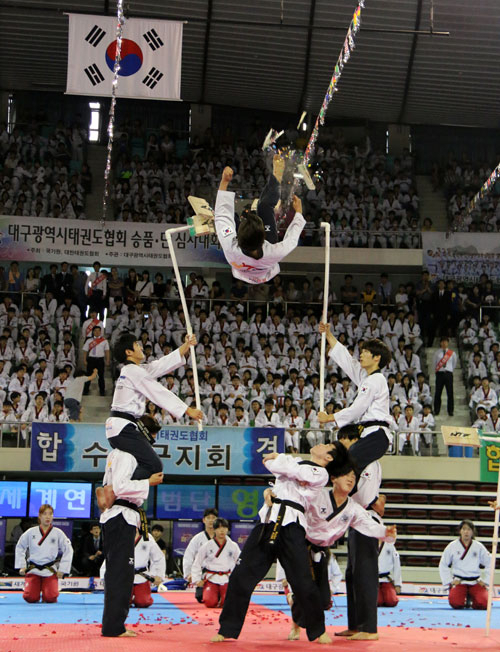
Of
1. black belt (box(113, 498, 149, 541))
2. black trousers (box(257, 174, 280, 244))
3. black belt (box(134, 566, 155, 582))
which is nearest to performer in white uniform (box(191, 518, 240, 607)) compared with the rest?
black belt (box(134, 566, 155, 582))

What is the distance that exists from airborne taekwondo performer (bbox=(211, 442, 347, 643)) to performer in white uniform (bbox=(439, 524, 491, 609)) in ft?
17.8

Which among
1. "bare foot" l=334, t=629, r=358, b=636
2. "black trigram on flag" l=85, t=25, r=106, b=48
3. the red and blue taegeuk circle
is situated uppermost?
"black trigram on flag" l=85, t=25, r=106, b=48

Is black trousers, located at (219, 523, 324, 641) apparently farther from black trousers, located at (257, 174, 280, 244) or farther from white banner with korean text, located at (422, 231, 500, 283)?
white banner with korean text, located at (422, 231, 500, 283)

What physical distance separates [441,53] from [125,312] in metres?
10.8

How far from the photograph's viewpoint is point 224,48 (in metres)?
22.8

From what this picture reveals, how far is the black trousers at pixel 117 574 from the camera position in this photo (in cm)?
667

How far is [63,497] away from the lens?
15148 mm

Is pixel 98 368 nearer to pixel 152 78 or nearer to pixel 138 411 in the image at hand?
pixel 152 78

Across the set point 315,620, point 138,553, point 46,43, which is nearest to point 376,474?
point 315,620

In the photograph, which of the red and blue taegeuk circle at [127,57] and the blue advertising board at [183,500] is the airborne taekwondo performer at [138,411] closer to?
the red and blue taegeuk circle at [127,57]

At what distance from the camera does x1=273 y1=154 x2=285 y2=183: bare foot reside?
703 cm

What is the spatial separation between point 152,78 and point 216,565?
7.56 m

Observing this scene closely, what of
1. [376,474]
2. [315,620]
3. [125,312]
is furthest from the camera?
[125,312]

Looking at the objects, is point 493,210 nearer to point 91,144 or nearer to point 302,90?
point 302,90
